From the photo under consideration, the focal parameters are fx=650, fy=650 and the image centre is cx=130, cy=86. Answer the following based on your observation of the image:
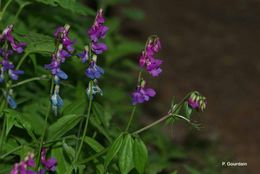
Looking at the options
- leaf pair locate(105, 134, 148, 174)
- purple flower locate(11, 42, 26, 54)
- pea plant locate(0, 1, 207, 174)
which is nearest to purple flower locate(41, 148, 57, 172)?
pea plant locate(0, 1, 207, 174)

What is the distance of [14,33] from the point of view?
11.6ft

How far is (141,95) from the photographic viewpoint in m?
3.10

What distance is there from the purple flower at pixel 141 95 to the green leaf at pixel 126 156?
0.59 ft

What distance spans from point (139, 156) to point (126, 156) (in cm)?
6

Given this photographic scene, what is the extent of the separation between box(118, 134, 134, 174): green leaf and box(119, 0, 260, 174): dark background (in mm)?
3124

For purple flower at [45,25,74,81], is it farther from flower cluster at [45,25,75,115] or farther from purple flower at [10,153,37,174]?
purple flower at [10,153,37,174]

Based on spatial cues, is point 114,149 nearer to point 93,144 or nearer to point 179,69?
point 93,144

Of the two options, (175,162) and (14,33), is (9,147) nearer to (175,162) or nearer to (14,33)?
(14,33)

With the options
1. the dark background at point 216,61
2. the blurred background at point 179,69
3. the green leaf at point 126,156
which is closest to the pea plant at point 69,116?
the green leaf at point 126,156

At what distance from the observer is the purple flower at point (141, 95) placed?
10.1 feet

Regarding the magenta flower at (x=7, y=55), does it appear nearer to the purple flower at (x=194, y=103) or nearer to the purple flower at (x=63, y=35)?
the purple flower at (x=63, y=35)

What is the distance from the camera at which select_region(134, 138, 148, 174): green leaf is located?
299 cm

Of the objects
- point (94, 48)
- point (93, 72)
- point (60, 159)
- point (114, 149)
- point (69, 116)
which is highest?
point (94, 48)

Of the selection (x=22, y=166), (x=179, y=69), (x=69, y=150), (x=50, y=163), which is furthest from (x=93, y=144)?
(x=179, y=69)
